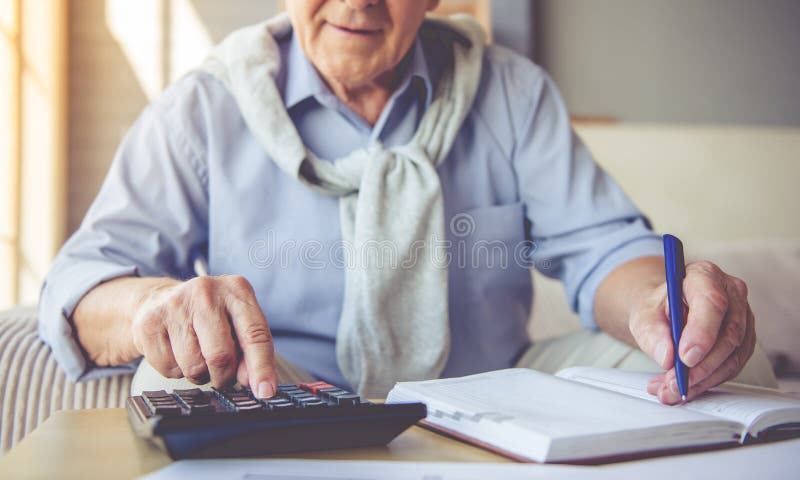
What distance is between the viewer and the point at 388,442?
50 centimetres

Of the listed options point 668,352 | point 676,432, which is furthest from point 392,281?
point 676,432

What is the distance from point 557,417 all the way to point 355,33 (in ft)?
2.11

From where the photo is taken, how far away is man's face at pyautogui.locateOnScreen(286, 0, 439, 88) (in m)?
0.97

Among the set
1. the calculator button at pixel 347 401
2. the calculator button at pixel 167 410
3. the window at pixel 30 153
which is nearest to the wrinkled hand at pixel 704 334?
the calculator button at pixel 347 401

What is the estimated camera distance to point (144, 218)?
96 centimetres

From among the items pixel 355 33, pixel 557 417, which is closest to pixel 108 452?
pixel 557 417

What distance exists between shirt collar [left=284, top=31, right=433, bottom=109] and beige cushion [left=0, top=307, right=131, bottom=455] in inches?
17.7

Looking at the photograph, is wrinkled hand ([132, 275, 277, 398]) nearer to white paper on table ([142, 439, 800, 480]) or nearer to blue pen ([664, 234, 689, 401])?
white paper on table ([142, 439, 800, 480])

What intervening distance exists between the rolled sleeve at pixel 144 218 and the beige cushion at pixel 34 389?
2cm

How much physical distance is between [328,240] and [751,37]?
2.16m

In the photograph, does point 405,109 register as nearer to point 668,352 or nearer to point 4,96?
point 668,352

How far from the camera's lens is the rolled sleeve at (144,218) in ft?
2.77

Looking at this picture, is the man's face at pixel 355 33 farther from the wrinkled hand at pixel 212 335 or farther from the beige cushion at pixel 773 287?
the beige cushion at pixel 773 287

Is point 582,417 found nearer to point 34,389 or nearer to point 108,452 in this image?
point 108,452
